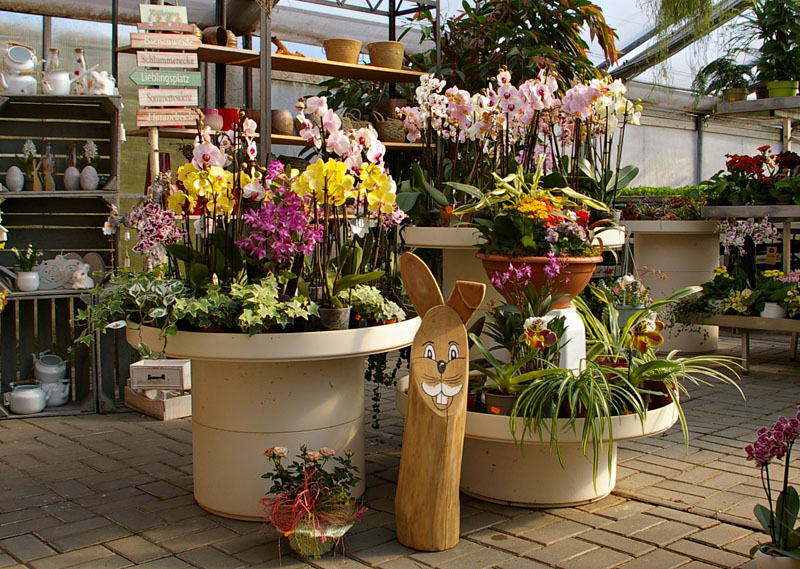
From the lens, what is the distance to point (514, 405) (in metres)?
3.02

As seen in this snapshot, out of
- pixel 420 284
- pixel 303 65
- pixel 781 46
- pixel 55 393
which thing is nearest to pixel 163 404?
pixel 55 393

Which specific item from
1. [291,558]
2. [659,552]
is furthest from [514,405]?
[291,558]

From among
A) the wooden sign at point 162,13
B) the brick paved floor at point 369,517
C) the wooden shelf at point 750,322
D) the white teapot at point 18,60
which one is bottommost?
the brick paved floor at point 369,517

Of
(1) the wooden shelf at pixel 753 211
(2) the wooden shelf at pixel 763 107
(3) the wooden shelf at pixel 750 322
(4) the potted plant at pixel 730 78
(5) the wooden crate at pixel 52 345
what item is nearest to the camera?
(5) the wooden crate at pixel 52 345

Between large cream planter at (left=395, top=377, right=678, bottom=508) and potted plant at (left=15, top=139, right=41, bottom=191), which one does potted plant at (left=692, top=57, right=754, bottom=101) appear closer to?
large cream planter at (left=395, top=377, right=678, bottom=508)

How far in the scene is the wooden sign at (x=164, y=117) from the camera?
5027mm

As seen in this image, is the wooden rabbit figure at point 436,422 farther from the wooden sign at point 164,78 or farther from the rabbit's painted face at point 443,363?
the wooden sign at point 164,78

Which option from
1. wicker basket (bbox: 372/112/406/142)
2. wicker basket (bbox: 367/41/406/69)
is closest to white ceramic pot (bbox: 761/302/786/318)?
wicker basket (bbox: 372/112/406/142)

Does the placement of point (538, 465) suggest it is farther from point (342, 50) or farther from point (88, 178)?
point (342, 50)

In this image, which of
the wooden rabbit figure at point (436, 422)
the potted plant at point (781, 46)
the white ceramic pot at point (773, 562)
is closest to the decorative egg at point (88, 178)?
the wooden rabbit figure at point (436, 422)

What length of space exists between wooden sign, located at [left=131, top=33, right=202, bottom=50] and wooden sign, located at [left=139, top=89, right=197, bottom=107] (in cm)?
25

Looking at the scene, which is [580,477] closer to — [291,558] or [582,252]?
[582,252]

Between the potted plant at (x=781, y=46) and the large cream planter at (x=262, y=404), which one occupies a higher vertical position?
the potted plant at (x=781, y=46)

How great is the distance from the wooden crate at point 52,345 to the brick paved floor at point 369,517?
551 mm
